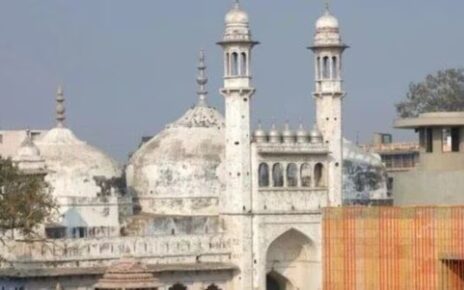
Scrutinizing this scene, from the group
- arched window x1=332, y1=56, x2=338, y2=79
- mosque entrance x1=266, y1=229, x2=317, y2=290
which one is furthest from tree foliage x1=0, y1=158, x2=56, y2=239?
arched window x1=332, y1=56, x2=338, y2=79

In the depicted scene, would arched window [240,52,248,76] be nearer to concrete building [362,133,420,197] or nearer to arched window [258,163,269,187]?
arched window [258,163,269,187]

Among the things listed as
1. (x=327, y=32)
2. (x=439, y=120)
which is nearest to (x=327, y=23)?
(x=327, y=32)

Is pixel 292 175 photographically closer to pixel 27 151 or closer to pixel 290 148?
pixel 290 148

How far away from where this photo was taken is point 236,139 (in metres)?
51.3

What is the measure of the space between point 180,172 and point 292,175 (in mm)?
3825

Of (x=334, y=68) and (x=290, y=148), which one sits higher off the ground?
(x=334, y=68)

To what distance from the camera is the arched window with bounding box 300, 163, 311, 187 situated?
172 feet

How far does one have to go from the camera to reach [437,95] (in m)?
75.9

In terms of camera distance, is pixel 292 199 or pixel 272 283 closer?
pixel 292 199

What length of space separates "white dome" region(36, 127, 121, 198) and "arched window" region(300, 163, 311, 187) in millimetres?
5346

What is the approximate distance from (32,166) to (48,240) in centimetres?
335

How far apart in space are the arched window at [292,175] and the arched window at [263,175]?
0.61 meters

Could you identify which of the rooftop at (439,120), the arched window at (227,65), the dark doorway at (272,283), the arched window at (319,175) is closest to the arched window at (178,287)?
the dark doorway at (272,283)

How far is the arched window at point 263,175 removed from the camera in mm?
51656
